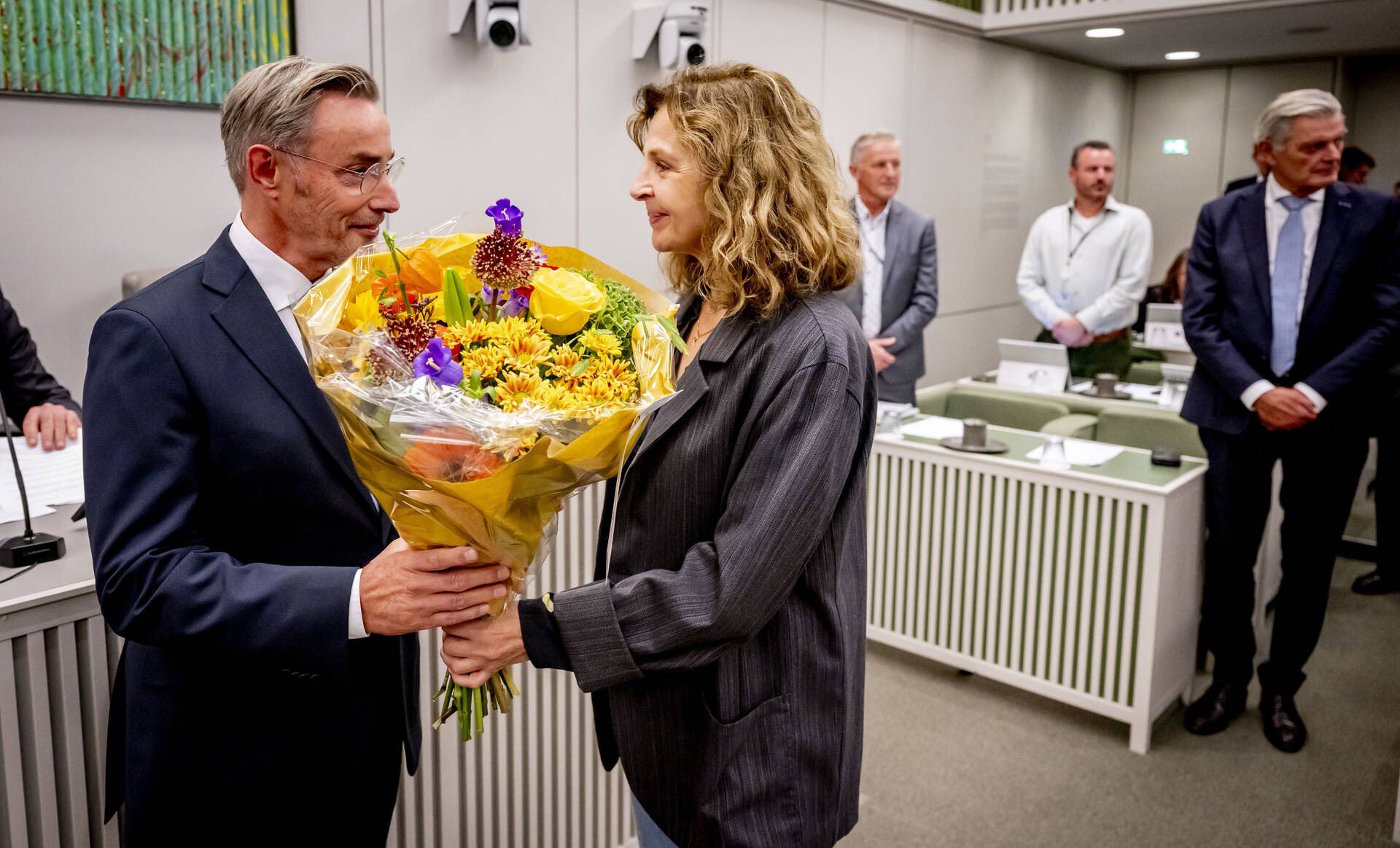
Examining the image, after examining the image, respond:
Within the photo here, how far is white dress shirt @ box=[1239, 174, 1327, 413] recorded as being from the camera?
3.27m

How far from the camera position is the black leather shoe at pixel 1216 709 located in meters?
3.46

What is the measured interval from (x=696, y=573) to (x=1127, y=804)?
7.73 feet

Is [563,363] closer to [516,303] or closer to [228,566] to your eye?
[516,303]

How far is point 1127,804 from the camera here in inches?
120

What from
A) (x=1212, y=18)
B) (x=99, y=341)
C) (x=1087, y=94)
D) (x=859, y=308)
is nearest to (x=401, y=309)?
(x=99, y=341)

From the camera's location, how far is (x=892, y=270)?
5203 millimetres

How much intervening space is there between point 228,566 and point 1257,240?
3304 millimetres

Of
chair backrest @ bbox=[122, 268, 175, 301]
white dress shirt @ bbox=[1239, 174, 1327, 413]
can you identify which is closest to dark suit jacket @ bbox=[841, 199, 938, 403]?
white dress shirt @ bbox=[1239, 174, 1327, 413]

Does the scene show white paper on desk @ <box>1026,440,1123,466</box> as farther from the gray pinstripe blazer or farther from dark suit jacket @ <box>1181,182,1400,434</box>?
the gray pinstripe blazer

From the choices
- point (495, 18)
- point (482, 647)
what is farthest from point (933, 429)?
point (482, 647)

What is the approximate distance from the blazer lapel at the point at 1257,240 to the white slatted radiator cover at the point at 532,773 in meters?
2.32

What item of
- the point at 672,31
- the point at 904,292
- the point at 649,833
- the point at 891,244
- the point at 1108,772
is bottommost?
the point at 1108,772

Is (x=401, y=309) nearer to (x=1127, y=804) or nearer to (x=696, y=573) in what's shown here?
(x=696, y=573)

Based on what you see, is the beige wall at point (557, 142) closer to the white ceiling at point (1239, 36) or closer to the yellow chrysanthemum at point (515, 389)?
the yellow chrysanthemum at point (515, 389)
